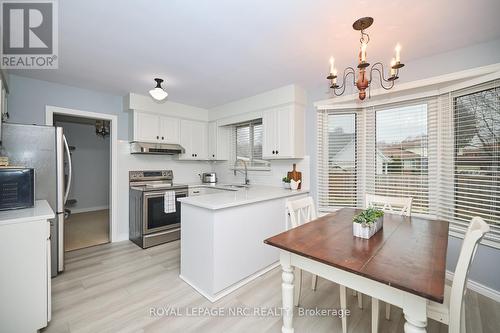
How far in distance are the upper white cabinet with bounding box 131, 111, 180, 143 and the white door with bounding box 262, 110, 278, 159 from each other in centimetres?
169

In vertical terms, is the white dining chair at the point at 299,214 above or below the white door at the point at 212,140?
below

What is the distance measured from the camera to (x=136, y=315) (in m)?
1.86

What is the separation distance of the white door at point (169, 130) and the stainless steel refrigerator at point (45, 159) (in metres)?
1.48

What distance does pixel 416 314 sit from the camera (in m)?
1.01

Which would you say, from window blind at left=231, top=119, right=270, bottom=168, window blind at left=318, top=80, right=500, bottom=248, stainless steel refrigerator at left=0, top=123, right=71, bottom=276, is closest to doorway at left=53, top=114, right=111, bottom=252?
stainless steel refrigerator at left=0, top=123, right=71, bottom=276

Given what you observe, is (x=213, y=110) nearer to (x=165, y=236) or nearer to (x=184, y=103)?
(x=184, y=103)

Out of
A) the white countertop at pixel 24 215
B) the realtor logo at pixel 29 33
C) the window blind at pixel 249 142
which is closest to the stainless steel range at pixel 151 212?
the window blind at pixel 249 142

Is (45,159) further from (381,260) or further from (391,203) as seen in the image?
(391,203)

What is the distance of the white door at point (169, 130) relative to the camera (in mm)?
3836

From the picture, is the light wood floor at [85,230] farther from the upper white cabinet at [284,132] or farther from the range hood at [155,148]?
the upper white cabinet at [284,132]

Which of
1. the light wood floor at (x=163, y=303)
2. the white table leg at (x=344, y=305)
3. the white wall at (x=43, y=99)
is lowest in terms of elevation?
the light wood floor at (x=163, y=303)

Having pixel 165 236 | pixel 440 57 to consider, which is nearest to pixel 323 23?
pixel 440 57

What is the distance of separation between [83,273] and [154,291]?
104 centimetres

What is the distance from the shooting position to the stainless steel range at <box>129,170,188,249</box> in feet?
10.9
